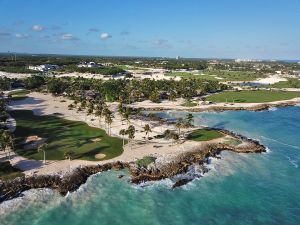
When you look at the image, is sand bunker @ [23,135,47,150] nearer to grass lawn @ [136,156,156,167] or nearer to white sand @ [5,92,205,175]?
white sand @ [5,92,205,175]

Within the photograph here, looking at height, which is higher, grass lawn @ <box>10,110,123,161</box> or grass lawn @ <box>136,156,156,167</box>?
grass lawn @ <box>10,110,123,161</box>

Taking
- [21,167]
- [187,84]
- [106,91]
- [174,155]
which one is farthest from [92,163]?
[187,84]

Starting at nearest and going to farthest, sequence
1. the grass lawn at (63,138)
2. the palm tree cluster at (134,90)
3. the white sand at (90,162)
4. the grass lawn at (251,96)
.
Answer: the white sand at (90,162) → the grass lawn at (63,138) → the palm tree cluster at (134,90) → the grass lawn at (251,96)

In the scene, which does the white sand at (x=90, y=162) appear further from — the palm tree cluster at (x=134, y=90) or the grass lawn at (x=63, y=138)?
the palm tree cluster at (x=134, y=90)

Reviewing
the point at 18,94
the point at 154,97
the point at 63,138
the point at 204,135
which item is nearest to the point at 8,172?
the point at 63,138

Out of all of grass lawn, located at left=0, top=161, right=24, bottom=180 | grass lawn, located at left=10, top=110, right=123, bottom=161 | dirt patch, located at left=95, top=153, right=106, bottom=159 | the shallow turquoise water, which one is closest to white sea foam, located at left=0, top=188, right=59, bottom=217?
the shallow turquoise water

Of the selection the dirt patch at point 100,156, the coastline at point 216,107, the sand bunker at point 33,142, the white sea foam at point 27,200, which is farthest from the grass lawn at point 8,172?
the coastline at point 216,107
